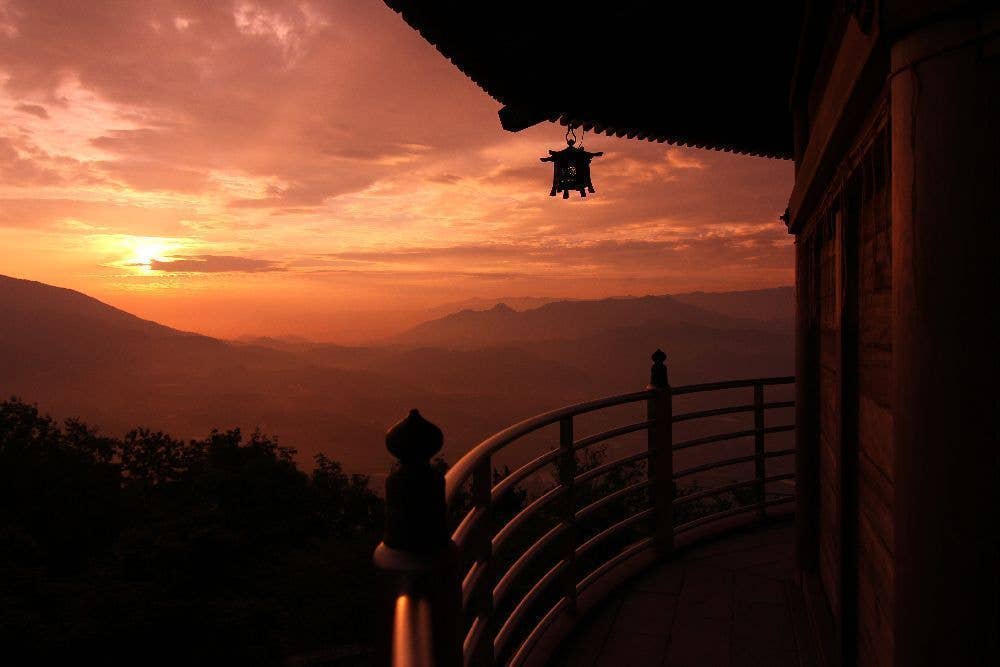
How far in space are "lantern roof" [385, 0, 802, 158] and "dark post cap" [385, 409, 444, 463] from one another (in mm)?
2039

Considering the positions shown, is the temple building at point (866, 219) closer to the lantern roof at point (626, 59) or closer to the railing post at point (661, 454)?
the lantern roof at point (626, 59)

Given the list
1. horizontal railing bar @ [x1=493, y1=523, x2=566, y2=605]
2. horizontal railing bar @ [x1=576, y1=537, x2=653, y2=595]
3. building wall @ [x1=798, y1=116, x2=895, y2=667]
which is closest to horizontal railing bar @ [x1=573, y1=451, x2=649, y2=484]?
horizontal railing bar @ [x1=493, y1=523, x2=566, y2=605]

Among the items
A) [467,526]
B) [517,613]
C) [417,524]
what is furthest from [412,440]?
[517,613]

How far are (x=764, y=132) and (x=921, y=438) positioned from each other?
4329 millimetres

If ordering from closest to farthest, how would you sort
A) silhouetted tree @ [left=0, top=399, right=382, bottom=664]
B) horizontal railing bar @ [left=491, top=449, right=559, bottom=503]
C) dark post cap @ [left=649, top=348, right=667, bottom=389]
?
horizontal railing bar @ [left=491, top=449, right=559, bottom=503] → dark post cap @ [left=649, top=348, right=667, bottom=389] → silhouetted tree @ [left=0, top=399, right=382, bottom=664]

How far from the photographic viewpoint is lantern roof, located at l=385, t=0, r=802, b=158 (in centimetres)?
289

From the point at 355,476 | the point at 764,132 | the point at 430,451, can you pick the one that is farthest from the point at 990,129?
the point at 355,476

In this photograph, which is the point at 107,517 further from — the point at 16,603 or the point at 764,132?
the point at 764,132

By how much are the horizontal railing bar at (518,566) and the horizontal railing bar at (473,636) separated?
11 cm

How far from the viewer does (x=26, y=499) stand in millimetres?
21156

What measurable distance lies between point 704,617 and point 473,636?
2.13 m

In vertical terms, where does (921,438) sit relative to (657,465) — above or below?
above

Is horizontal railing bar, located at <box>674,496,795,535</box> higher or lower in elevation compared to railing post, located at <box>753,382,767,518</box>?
lower

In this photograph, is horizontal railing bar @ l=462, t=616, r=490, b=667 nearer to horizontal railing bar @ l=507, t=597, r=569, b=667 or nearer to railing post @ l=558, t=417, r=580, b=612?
horizontal railing bar @ l=507, t=597, r=569, b=667
